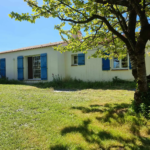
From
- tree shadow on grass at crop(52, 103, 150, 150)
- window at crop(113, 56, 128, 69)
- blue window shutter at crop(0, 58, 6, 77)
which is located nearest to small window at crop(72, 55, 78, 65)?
window at crop(113, 56, 128, 69)

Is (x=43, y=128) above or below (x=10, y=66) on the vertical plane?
below

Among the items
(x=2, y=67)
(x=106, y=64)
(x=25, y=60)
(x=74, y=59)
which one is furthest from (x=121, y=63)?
(x=2, y=67)

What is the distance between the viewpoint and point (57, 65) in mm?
10820

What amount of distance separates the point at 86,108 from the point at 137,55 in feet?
6.14

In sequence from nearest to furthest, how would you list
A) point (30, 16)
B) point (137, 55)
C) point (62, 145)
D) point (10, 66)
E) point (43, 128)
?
1. point (62, 145)
2. point (43, 128)
3. point (137, 55)
4. point (30, 16)
5. point (10, 66)

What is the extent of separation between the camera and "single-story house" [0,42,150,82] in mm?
9531

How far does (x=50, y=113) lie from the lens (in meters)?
3.53

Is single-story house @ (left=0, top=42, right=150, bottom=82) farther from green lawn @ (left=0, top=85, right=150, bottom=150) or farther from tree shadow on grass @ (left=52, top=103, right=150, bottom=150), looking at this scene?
tree shadow on grass @ (left=52, top=103, right=150, bottom=150)

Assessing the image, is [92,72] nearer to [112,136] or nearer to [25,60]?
[25,60]

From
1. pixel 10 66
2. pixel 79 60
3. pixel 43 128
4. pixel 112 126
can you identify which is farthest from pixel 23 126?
pixel 10 66

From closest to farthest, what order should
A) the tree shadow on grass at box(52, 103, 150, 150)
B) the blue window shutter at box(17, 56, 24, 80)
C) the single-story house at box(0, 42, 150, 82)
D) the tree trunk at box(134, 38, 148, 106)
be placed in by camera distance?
the tree shadow on grass at box(52, 103, 150, 150) < the tree trunk at box(134, 38, 148, 106) < the single-story house at box(0, 42, 150, 82) < the blue window shutter at box(17, 56, 24, 80)

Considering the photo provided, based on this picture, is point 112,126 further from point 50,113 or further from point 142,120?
point 50,113

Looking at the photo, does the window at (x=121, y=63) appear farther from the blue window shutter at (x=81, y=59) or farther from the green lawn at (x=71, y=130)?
the green lawn at (x=71, y=130)

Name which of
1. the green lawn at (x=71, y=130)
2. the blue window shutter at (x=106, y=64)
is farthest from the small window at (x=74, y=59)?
the green lawn at (x=71, y=130)
